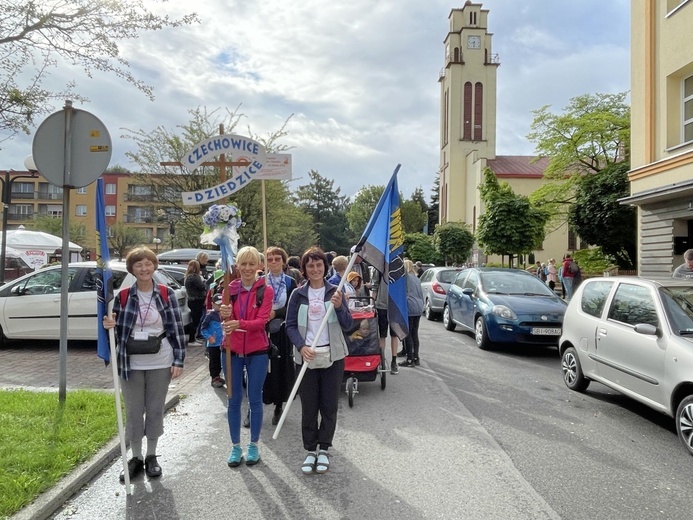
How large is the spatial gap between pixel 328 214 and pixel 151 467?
87852 mm

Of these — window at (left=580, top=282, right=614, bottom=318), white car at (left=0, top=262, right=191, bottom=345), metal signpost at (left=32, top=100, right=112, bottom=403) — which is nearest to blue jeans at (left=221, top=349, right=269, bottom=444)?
metal signpost at (left=32, top=100, right=112, bottom=403)

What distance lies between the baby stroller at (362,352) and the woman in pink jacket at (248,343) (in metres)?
2.12

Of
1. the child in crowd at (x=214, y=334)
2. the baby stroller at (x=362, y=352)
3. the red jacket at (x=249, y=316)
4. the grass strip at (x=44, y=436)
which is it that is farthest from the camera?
the baby stroller at (x=362, y=352)

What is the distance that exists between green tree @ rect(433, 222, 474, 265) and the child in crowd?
38.3m

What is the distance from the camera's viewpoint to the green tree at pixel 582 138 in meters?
32.0

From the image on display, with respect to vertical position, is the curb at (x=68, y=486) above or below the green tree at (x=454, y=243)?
below

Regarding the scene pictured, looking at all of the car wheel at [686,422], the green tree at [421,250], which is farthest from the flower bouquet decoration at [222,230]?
the green tree at [421,250]

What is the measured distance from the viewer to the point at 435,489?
13.1 feet

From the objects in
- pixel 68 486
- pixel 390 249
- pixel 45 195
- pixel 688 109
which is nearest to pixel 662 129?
pixel 688 109

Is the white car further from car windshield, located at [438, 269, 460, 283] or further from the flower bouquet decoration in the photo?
car windshield, located at [438, 269, 460, 283]

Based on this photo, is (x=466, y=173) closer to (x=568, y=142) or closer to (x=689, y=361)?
(x=568, y=142)

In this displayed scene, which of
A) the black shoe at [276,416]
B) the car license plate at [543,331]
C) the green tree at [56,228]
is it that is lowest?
the black shoe at [276,416]

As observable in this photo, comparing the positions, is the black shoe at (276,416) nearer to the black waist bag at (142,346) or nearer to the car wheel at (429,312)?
the black waist bag at (142,346)

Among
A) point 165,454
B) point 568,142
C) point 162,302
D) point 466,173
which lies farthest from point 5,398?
→ point 466,173
